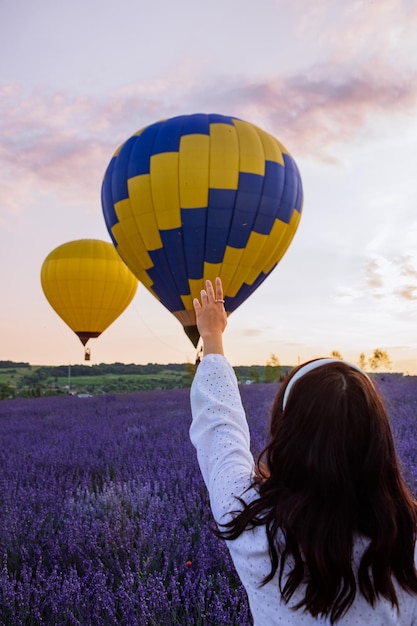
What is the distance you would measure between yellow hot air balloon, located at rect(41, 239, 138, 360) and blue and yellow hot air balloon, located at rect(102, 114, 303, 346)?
9496 mm

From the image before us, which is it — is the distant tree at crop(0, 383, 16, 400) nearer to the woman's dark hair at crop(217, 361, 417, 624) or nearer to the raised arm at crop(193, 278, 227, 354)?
the raised arm at crop(193, 278, 227, 354)

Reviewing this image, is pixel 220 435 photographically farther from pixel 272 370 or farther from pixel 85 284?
pixel 272 370

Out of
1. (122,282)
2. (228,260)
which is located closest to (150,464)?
(228,260)

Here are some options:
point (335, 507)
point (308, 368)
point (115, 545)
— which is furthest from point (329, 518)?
point (115, 545)

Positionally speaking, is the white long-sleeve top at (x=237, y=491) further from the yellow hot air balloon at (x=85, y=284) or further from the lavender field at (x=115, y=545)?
the yellow hot air balloon at (x=85, y=284)

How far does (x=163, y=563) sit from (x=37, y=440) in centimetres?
423

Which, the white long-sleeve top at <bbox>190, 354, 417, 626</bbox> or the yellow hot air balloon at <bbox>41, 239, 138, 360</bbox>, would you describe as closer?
the white long-sleeve top at <bbox>190, 354, 417, 626</bbox>

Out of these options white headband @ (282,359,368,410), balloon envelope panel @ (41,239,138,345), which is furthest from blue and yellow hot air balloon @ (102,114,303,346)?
balloon envelope panel @ (41,239,138,345)

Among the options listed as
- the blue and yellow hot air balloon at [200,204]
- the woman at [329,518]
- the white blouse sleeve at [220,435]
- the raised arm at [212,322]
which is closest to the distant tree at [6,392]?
the blue and yellow hot air balloon at [200,204]

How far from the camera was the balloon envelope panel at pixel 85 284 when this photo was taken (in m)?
19.3

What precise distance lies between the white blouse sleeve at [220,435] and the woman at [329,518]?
0.02m

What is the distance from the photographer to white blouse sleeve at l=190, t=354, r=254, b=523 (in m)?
1.12

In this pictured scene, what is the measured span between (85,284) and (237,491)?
1888 cm

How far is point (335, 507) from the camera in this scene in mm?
1028
